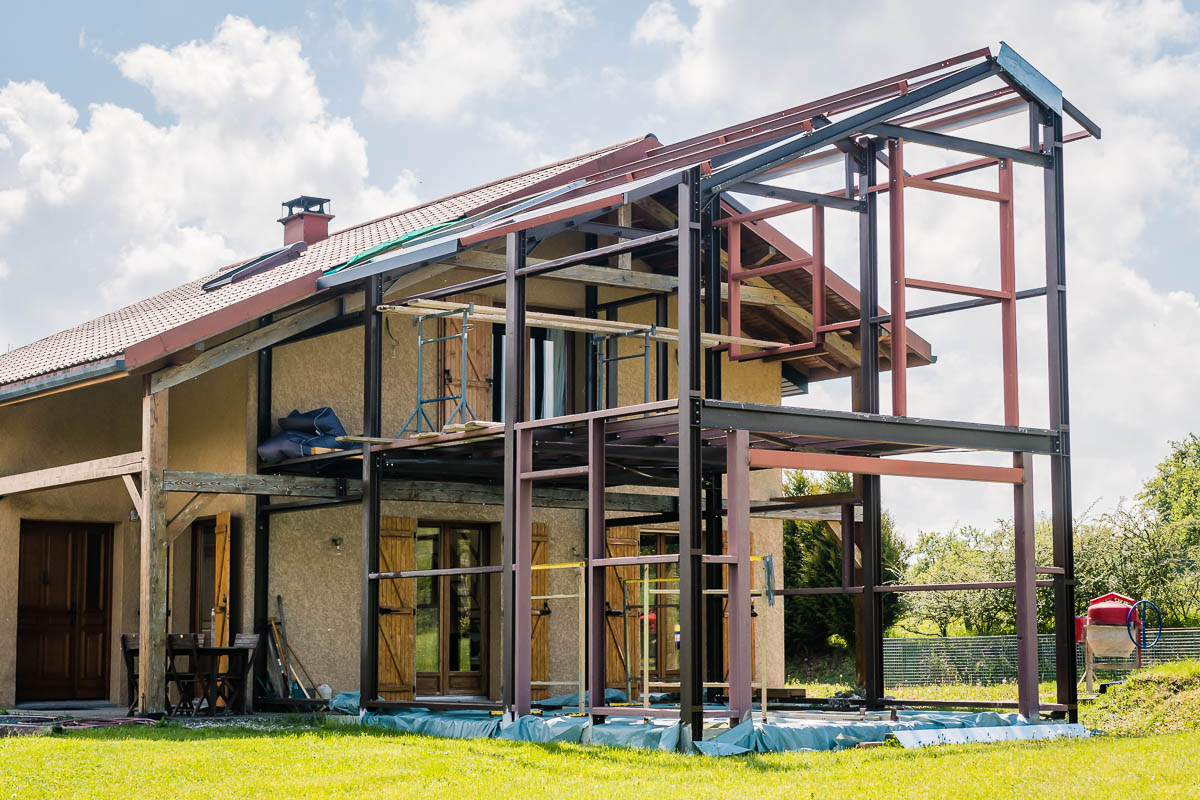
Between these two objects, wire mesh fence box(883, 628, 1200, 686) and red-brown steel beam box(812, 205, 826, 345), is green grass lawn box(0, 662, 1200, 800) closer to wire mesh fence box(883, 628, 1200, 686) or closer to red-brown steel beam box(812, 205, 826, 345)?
red-brown steel beam box(812, 205, 826, 345)

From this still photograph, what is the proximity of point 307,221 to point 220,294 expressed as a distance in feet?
13.6

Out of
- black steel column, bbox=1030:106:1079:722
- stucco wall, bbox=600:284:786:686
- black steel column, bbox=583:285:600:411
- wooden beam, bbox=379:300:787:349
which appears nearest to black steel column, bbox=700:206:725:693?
wooden beam, bbox=379:300:787:349

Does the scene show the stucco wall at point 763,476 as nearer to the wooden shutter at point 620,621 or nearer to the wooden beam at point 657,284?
the wooden beam at point 657,284

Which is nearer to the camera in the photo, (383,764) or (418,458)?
(383,764)

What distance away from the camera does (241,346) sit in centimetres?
1383

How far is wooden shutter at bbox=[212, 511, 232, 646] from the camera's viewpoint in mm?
15273

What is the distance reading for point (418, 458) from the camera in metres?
14.0

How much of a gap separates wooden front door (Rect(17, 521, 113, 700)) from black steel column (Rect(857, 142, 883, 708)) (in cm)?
849

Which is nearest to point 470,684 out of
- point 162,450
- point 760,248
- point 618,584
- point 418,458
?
point 618,584

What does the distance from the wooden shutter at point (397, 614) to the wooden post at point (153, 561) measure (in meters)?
2.94

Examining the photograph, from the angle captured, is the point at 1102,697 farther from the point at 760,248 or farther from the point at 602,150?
the point at 602,150

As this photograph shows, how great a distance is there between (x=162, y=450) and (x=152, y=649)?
69.6 inches

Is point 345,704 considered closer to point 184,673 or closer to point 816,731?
point 184,673

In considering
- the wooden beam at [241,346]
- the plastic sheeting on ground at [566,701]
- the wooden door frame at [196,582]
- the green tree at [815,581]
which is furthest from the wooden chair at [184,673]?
the green tree at [815,581]
